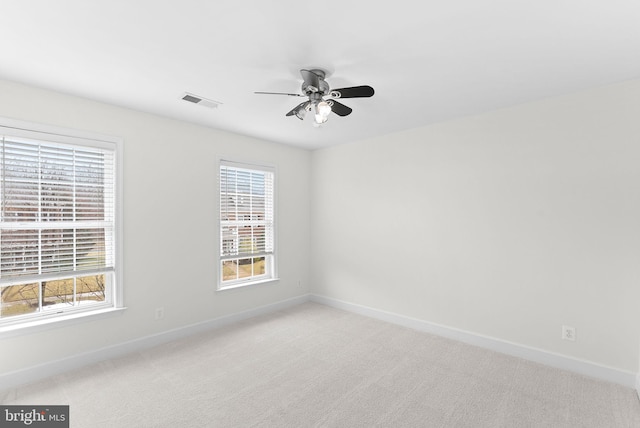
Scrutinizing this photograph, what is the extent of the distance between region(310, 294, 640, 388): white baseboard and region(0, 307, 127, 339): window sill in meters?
3.02

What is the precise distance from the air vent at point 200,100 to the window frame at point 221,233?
94cm

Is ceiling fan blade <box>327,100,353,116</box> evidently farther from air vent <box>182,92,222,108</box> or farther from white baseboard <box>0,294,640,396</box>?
white baseboard <box>0,294,640,396</box>

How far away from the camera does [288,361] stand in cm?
300

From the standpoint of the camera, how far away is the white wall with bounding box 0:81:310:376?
8.80 ft

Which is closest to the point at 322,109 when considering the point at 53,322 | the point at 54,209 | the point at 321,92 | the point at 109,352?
the point at 321,92

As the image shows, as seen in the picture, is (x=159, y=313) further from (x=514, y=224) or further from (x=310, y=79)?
(x=514, y=224)

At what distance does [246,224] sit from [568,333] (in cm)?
374

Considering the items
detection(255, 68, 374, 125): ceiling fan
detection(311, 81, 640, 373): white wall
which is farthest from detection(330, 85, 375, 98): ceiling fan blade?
detection(311, 81, 640, 373): white wall

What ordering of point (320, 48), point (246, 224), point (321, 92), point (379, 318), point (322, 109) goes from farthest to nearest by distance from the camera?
point (246, 224) → point (379, 318) → point (321, 92) → point (322, 109) → point (320, 48)

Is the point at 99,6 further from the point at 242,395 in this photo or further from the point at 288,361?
the point at 288,361

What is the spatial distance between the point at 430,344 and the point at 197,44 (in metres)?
3.53

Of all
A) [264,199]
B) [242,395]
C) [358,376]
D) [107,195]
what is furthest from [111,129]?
[358,376]

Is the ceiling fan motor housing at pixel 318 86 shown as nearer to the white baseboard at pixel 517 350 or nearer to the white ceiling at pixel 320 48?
the white ceiling at pixel 320 48

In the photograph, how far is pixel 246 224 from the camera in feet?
14.1
